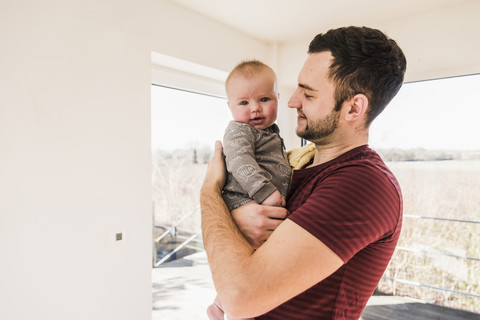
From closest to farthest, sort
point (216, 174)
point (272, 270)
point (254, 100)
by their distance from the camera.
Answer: point (272, 270)
point (216, 174)
point (254, 100)

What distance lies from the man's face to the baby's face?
0.29 m

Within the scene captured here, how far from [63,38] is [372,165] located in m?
1.71

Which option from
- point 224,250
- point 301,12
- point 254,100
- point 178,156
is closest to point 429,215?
point 301,12

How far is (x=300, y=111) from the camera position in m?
0.97

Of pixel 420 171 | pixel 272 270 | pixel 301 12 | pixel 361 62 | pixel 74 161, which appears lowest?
pixel 272 270

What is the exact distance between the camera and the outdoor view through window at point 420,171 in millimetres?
2584

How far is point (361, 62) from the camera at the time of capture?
0.86m

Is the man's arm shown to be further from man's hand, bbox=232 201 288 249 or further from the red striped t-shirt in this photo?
man's hand, bbox=232 201 288 249

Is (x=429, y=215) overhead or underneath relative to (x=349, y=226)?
underneath

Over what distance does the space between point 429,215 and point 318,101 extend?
247cm

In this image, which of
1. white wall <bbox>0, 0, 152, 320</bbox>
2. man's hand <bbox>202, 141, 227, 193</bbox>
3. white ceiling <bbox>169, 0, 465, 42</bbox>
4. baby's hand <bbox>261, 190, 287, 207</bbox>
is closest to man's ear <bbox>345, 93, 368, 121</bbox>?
baby's hand <bbox>261, 190, 287, 207</bbox>

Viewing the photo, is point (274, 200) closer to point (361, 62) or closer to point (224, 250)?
point (224, 250)

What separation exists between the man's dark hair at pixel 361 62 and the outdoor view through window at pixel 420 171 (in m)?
1.80

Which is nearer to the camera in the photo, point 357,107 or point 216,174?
point 357,107
